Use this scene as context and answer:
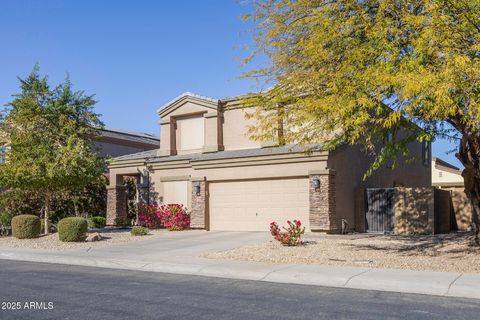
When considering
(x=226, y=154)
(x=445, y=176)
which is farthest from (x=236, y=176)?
(x=445, y=176)

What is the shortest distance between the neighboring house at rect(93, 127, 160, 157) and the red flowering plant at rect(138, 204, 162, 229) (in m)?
9.65

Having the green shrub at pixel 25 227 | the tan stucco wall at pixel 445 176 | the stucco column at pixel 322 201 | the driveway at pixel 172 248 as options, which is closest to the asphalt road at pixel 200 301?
the driveway at pixel 172 248

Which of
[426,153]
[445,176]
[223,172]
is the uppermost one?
[426,153]

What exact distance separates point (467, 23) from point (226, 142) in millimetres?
16617

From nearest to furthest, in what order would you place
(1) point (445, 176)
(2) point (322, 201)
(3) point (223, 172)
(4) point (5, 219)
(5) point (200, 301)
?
1. (5) point (200, 301)
2. (2) point (322, 201)
3. (3) point (223, 172)
4. (4) point (5, 219)
5. (1) point (445, 176)

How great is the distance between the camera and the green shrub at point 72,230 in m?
20.5

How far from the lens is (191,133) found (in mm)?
28719

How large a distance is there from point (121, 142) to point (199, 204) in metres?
15.6

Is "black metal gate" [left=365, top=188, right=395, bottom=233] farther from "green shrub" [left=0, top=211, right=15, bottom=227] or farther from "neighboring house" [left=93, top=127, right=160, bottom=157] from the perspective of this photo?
"neighboring house" [left=93, top=127, right=160, bottom=157]

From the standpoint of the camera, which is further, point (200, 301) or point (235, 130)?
point (235, 130)

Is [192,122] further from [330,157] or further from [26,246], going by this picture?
[26,246]

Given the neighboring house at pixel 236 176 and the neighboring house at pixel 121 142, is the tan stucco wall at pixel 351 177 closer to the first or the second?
the neighboring house at pixel 236 176

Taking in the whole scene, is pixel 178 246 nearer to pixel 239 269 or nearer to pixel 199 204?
pixel 239 269

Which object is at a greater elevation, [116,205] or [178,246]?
[116,205]
